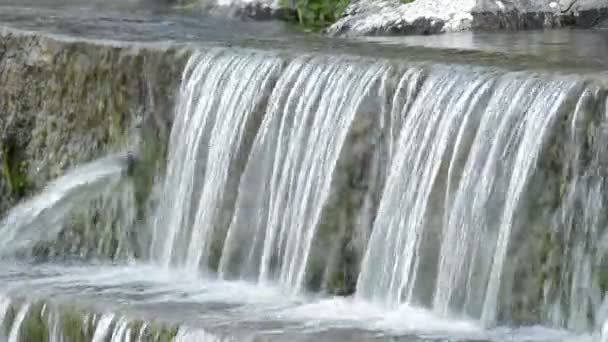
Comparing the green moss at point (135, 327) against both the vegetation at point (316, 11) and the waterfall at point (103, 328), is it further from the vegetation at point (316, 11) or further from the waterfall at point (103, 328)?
the vegetation at point (316, 11)

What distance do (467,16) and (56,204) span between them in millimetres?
3831

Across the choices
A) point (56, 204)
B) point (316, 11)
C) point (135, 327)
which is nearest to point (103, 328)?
point (135, 327)

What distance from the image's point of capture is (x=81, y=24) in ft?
42.5

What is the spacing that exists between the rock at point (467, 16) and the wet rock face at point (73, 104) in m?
2.30

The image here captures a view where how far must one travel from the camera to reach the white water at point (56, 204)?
1062 cm

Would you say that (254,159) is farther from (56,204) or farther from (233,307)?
(56,204)

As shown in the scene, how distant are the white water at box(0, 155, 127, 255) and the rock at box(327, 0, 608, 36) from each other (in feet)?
8.67

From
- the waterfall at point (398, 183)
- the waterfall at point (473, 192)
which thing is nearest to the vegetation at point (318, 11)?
the waterfall at point (398, 183)

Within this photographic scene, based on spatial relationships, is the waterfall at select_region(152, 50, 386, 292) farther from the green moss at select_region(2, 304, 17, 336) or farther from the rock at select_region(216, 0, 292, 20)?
the rock at select_region(216, 0, 292, 20)

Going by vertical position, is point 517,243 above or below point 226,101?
below

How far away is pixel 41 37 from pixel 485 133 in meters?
3.96

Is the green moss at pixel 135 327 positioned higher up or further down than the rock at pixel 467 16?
further down

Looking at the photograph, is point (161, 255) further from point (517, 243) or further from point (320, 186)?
point (517, 243)

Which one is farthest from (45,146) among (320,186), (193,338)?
(193,338)
